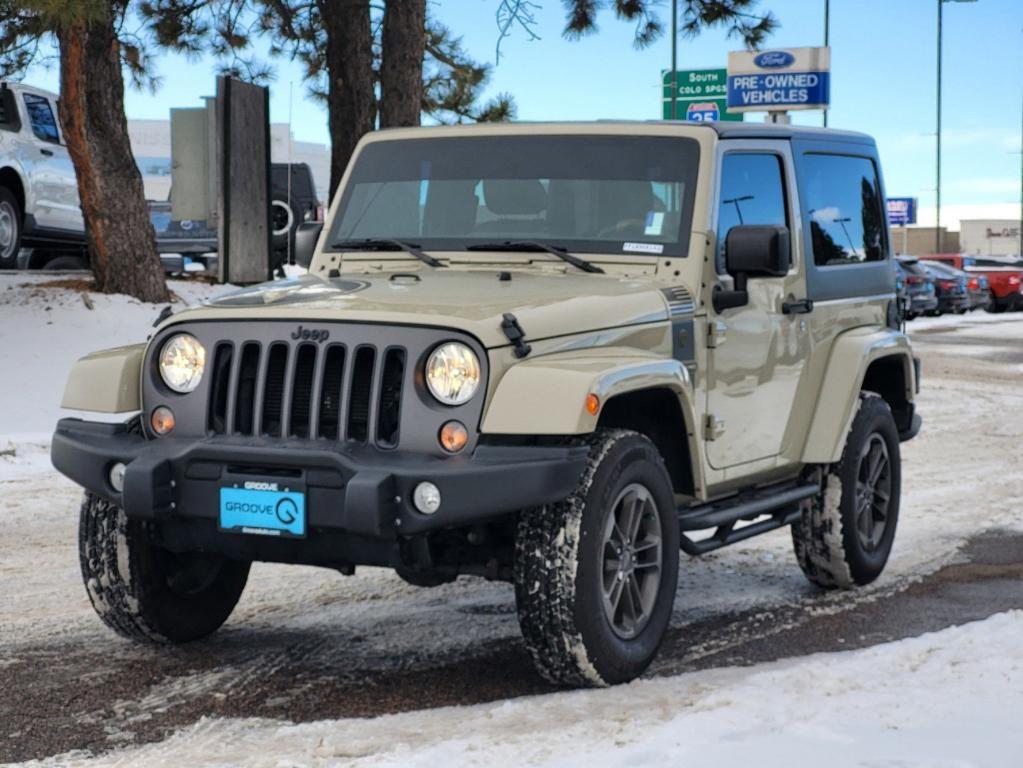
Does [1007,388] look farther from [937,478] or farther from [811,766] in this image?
[811,766]

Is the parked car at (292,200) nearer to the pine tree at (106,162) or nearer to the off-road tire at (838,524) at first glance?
the pine tree at (106,162)

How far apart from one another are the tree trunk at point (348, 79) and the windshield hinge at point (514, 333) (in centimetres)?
1281

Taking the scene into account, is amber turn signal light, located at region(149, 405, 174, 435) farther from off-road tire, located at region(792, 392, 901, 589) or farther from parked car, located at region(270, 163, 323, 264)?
parked car, located at region(270, 163, 323, 264)

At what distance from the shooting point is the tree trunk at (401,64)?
56.0ft

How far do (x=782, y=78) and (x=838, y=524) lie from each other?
3027 cm

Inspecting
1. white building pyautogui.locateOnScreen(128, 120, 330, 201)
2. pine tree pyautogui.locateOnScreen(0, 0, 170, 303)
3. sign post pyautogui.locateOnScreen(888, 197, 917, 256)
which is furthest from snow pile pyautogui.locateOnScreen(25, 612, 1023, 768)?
sign post pyautogui.locateOnScreen(888, 197, 917, 256)

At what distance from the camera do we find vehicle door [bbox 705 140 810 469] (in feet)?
21.3

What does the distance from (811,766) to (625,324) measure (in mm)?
1814

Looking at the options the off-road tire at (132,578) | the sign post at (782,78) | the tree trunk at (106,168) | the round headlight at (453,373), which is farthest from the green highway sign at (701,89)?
the round headlight at (453,373)

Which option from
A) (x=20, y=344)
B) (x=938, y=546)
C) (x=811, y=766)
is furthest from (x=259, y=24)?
(x=811, y=766)

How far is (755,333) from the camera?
6.77 m

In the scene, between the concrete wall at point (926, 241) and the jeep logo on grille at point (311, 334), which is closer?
the jeep logo on grille at point (311, 334)

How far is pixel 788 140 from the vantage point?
7.38m

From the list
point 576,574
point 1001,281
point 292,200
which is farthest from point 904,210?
point 576,574
